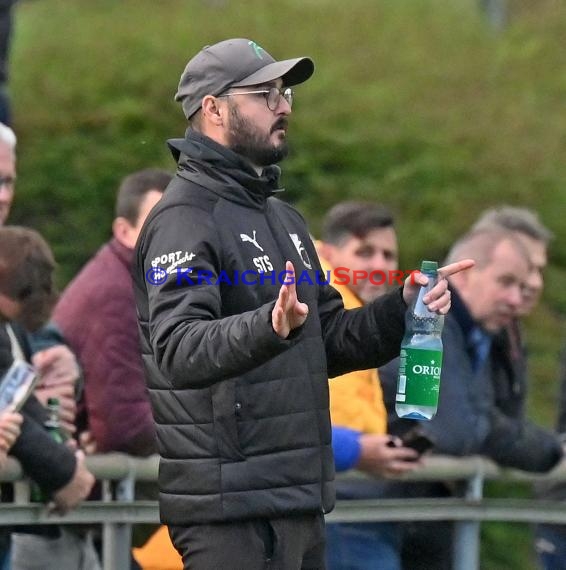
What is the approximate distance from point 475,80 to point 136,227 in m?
4.64

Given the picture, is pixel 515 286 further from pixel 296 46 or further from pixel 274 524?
pixel 296 46

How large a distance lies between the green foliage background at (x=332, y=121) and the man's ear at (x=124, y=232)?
2.01 m

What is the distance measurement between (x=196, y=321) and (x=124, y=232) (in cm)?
214

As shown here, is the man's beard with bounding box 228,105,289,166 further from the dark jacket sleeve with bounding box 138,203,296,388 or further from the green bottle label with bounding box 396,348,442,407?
the green bottle label with bounding box 396,348,442,407

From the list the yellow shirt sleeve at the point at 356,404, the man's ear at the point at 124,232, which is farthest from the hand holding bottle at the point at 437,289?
the man's ear at the point at 124,232

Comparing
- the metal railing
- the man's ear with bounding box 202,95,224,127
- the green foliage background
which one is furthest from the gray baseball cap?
the green foliage background

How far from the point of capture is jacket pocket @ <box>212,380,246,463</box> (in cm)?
416

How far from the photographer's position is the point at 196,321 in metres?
3.97

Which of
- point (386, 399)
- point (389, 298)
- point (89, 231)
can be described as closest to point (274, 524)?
point (389, 298)

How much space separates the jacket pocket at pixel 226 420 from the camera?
416 cm

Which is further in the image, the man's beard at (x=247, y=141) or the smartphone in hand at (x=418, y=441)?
the smartphone in hand at (x=418, y=441)

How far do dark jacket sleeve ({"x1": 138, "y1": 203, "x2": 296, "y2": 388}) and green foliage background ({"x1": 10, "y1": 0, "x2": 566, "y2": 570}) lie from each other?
3.06 m

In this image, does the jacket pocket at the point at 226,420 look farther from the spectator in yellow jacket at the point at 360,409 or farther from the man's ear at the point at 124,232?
the man's ear at the point at 124,232

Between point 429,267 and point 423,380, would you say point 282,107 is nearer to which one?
point 429,267
